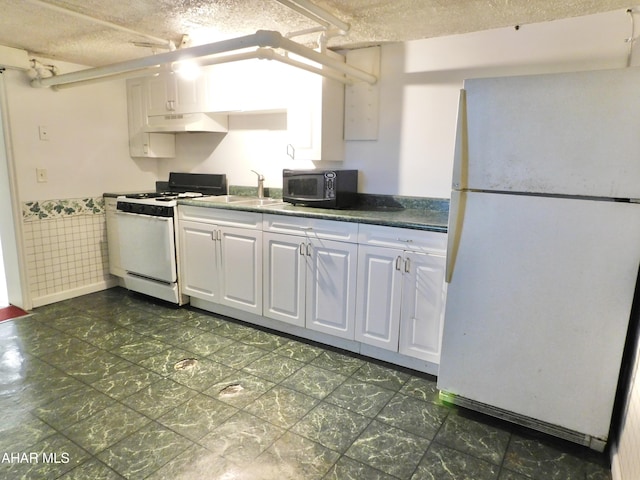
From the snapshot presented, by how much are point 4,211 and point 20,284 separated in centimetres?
63

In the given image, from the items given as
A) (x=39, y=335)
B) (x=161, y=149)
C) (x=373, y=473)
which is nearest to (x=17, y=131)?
(x=161, y=149)

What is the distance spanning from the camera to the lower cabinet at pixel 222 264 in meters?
3.08

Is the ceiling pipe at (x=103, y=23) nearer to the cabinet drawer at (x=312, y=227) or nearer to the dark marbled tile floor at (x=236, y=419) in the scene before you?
the cabinet drawer at (x=312, y=227)

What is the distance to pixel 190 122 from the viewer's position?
12.0 feet

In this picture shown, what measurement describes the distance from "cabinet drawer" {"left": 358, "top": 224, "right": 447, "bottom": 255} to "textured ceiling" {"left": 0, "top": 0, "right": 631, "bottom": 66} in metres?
1.23

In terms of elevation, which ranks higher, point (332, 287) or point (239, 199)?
point (239, 199)

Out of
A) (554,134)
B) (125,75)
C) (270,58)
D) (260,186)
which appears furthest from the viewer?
(260,186)

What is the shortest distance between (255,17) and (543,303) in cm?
221

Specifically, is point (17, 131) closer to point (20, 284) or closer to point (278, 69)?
point (20, 284)

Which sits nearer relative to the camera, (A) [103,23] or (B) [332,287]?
(A) [103,23]

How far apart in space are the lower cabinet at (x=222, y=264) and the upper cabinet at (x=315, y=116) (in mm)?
769

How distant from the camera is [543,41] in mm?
2443

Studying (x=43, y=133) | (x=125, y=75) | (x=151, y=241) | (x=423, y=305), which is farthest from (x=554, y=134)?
(x=43, y=133)

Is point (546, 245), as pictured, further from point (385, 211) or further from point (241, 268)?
point (241, 268)
